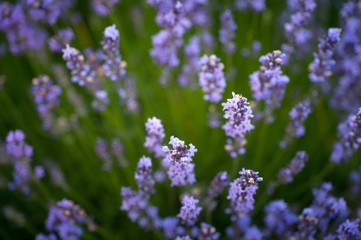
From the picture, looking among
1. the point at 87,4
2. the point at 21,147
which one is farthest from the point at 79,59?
the point at 87,4

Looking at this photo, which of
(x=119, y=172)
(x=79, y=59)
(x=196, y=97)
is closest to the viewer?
(x=79, y=59)

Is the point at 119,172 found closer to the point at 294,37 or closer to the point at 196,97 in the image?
the point at 196,97

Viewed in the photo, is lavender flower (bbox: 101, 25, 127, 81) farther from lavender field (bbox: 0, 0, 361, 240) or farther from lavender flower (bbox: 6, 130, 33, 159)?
lavender flower (bbox: 6, 130, 33, 159)

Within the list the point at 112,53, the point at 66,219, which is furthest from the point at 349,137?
the point at 66,219

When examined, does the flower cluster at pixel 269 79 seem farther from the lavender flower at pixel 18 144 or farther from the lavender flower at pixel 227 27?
the lavender flower at pixel 18 144

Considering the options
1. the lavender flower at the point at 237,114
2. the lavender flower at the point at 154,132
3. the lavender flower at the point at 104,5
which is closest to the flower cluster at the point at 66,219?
the lavender flower at the point at 154,132

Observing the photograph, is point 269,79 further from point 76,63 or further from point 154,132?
point 76,63
